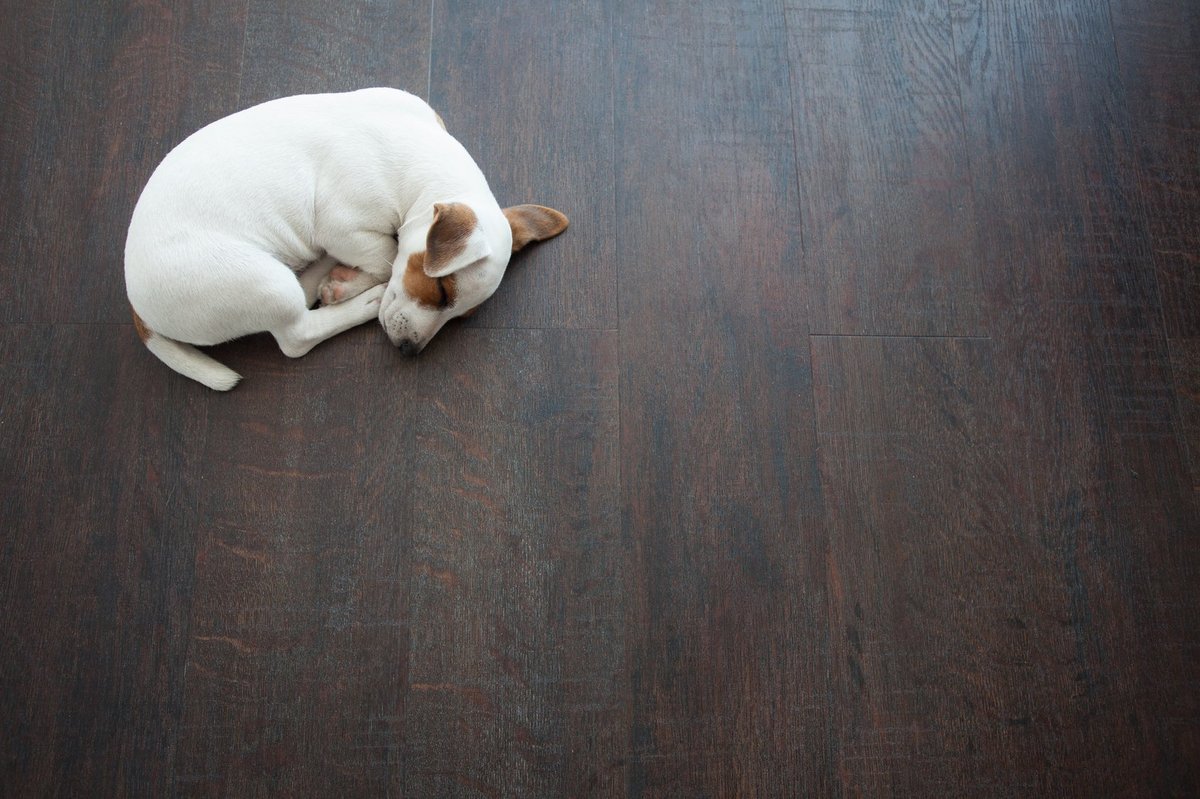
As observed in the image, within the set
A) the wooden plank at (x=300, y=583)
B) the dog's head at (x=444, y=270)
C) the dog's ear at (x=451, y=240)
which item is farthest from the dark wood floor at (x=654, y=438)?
the dog's ear at (x=451, y=240)

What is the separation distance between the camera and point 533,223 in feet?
6.17

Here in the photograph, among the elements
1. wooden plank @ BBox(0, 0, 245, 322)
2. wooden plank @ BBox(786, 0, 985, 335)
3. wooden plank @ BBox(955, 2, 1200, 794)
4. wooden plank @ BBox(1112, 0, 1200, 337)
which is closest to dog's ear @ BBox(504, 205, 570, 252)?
wooden plank @ BBox(786, 0, 985, 335)

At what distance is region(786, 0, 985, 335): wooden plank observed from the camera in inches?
78.2

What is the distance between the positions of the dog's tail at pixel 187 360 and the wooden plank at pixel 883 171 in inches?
54.1

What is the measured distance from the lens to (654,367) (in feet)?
6.21

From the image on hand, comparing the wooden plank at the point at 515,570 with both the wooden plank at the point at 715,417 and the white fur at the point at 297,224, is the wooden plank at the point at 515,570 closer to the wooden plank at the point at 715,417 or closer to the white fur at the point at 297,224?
the wooden plank at the point at 715,417

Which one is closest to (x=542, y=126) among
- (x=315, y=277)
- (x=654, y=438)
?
(x=315, y=277)

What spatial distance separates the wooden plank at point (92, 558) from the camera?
5.29 feet

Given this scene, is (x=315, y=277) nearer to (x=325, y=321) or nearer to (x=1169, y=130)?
(x=325, y=321)

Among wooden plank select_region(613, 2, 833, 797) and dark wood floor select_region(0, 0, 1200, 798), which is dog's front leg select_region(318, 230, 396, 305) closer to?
dark wood floor select_region(0, 0, 1200, 798)

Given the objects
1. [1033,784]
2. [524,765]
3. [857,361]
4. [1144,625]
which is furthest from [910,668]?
[524,765]

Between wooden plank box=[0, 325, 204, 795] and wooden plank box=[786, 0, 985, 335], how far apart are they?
156 cm

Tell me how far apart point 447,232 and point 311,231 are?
374mm

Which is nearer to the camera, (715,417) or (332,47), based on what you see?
(715,417)
